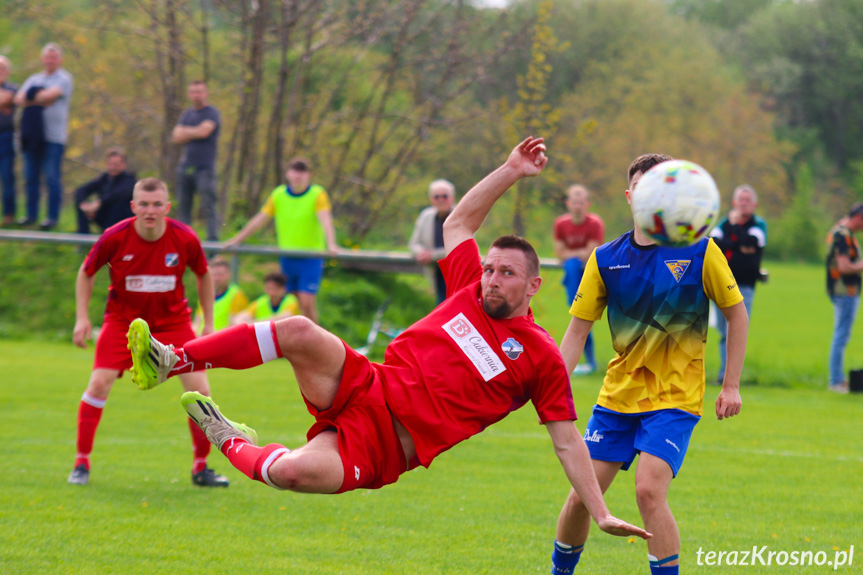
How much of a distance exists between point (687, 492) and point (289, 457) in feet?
12.1

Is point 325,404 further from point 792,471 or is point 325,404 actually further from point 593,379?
point 593,379

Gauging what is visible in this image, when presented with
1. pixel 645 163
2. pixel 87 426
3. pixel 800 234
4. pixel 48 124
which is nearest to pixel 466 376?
pixel 645 163

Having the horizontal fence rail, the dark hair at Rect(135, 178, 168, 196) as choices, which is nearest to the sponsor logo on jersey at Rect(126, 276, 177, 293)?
the dark hair at Rect(135, 178, 168, 196)

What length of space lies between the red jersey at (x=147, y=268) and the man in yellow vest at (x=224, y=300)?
16.4 ft

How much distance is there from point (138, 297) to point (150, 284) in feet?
0.42

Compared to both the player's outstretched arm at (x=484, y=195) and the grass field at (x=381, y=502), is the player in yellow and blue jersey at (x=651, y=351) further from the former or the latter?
the grass field at (x=381, y=502)

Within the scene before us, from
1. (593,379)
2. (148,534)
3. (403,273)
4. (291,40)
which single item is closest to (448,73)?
(291,40)

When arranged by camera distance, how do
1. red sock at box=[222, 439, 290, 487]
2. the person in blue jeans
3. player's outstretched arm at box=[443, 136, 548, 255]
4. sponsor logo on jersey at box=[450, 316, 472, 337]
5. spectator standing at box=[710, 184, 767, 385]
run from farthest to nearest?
1. spectator standing at box=[710, 184, 767, 385]
2. the person in blue jeans
3. player's outstretched arm at box=[443, 136, 548, 255]
4. sponsor logo on jersey at box=[450, 316, 472, 337]
5. red sock at box=[222, 439, 290, 487]

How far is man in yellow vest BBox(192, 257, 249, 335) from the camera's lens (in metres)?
11.7

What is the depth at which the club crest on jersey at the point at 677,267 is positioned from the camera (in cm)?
437

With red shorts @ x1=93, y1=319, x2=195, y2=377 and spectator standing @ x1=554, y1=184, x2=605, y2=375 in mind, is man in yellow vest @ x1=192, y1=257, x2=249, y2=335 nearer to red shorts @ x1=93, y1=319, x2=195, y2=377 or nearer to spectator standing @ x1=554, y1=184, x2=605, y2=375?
spectator standing @ x1=554, y1=184, x2=605, y2=375

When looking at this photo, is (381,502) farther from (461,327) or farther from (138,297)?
(461,327)

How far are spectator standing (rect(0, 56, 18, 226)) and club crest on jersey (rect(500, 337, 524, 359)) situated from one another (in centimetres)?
1292

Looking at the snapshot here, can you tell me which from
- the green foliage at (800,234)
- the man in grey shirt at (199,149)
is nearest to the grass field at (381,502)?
the man in grey shirt at (199,149)
